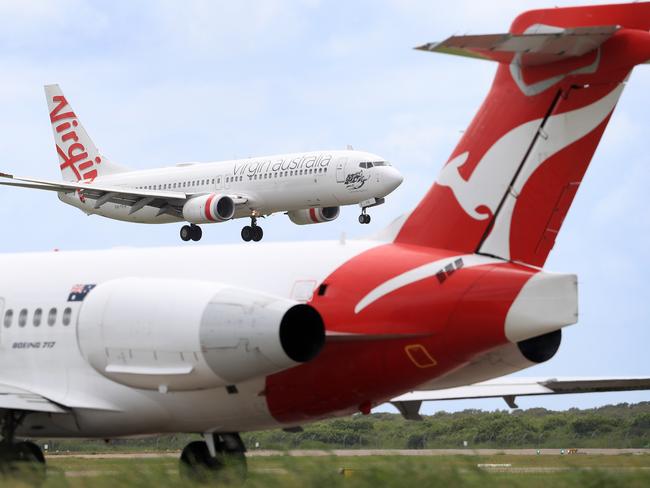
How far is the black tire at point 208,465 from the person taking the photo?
15.8 metres

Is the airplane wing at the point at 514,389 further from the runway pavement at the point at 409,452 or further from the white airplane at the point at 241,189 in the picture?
the white airplane at the point at 241,189

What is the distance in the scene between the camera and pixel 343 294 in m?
15.3

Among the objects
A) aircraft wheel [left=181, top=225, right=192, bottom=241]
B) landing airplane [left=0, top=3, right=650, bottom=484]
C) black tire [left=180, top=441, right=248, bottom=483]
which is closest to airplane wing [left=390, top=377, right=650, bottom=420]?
landing airplane [left=0, top=3, right=650, bottom=484]

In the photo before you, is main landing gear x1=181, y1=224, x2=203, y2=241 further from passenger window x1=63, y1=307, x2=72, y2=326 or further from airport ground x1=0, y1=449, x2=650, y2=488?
airport ground x1=0, y1=449, x2=650, y2=488

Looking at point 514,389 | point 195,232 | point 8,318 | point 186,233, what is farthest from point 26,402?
point 195,232

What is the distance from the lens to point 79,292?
57.1 ft

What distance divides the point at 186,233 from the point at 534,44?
141 feet

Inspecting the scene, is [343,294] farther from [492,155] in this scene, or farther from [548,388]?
[548,388]

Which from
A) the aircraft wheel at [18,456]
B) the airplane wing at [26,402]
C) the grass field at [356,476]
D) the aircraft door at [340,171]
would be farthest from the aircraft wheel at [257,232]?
the grass field at [356,476]

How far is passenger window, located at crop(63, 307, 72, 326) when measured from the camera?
17.3 m

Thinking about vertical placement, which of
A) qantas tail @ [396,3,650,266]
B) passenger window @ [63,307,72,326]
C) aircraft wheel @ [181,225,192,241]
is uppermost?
qantas tail @ [396,3,650,266]

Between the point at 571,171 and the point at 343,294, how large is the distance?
275cm

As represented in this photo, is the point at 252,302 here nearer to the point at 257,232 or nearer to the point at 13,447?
the point at 13,447

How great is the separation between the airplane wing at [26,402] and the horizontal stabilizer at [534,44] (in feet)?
20.5
